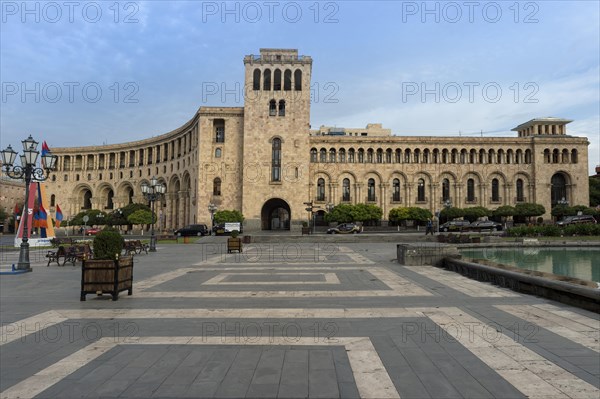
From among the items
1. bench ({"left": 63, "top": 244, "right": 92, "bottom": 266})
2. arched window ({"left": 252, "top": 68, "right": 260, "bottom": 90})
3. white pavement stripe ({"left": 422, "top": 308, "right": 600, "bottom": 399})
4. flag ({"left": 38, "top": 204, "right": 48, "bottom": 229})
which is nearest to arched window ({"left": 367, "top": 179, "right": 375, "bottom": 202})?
arched window ({"left": 252, "top": 68, "right": 260, "bottom": 90})

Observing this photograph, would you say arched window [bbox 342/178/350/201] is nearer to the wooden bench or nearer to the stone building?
the stone building

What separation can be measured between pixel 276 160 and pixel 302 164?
10.9 ft

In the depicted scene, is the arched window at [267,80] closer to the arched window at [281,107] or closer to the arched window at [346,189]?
the arched window at [281,107]

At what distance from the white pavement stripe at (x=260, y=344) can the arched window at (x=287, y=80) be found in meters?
46.9

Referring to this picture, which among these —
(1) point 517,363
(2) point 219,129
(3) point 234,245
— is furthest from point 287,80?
(1) point 517,363

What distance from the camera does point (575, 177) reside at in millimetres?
54969

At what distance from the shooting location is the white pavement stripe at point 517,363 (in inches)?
139

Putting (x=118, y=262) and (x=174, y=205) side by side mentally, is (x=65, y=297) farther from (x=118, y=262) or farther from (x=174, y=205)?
(x=174, y=205)

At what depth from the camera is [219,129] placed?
5050 cm

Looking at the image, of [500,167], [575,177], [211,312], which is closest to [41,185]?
[211,312]

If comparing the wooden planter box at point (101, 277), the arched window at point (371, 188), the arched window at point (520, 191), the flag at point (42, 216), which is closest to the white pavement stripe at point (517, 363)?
the wooden planter box at point (101, 277)

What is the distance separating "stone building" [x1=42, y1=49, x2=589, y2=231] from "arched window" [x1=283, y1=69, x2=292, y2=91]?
0.16 meters

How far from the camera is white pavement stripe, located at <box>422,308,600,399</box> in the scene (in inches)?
139

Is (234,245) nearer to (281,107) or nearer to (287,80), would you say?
(281,107)
